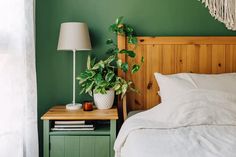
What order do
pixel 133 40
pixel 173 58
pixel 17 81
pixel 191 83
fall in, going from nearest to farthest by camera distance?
1. pixel 17 81
2. pixel 191 83
3. pixel 133 40
4. pixel 173 58

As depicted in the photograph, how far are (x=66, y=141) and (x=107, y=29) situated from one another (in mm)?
1049

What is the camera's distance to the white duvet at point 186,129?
52.6 inches

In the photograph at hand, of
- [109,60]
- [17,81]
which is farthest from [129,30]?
[17,81]

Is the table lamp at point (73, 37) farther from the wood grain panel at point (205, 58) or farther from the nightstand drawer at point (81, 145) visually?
the wood grain panel at point (205, 58)

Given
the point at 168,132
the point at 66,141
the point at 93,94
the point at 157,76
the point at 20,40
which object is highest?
the point at 20,40

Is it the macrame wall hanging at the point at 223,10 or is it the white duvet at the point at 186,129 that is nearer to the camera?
the white duvet at the point at 186,129

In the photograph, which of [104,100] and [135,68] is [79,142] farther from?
[135,68]

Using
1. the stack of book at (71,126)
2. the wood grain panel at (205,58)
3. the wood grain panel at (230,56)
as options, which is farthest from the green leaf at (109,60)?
the wood grain panel at (230,56)

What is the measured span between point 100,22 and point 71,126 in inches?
38.2

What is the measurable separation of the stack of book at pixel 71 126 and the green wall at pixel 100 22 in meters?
0.45

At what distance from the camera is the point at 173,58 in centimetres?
240

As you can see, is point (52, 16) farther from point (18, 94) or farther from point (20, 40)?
point (18, 94)

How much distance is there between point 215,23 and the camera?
249cm

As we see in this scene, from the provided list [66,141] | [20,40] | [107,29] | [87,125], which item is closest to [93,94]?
[87,125]
